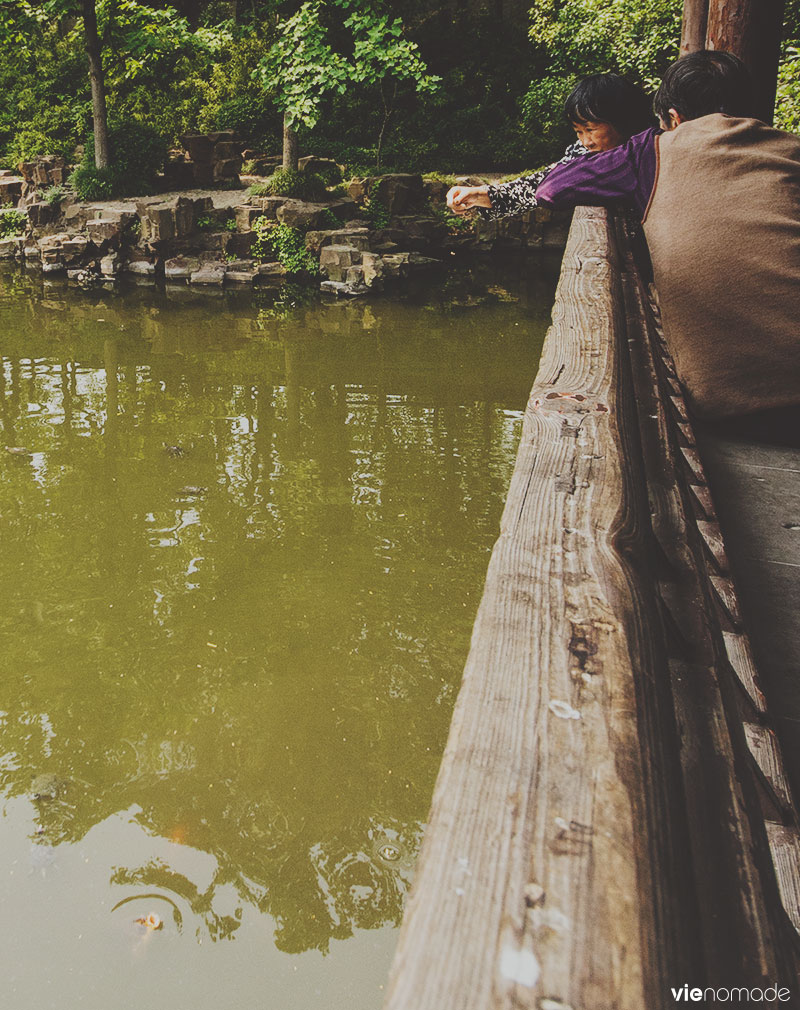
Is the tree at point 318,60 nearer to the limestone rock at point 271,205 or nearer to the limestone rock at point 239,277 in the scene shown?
the limestone rock at point 271,205

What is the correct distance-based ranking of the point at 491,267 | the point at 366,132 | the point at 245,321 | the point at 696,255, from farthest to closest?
the point at 366,132, the point at 491,267, the point at 245,321, the point at 696,255

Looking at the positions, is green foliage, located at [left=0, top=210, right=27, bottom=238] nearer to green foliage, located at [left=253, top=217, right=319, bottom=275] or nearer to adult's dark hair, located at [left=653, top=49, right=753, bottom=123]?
green foliage, located at [left=253, top=217, right=319, bottom=275]

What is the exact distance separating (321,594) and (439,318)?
593 cm

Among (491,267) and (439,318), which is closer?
(439,318)

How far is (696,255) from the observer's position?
1.95 metres

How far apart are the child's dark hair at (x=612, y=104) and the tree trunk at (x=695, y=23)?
286 cm

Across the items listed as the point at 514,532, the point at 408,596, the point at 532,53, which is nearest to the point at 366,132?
the point at 532,53

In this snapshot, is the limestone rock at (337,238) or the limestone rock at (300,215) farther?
the limestone rock at (300,215)

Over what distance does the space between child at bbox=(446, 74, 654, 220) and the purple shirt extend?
228mm

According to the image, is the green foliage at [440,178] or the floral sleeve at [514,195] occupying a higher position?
the green foliage at [440,178]

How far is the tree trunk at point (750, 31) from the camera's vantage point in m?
3.56

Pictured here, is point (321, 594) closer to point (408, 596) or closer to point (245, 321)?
point (408, 596)

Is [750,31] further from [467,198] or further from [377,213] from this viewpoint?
[377,213]

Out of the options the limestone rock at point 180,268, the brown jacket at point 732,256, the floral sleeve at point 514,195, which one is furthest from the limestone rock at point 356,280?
the brown jacket at point 732,256
